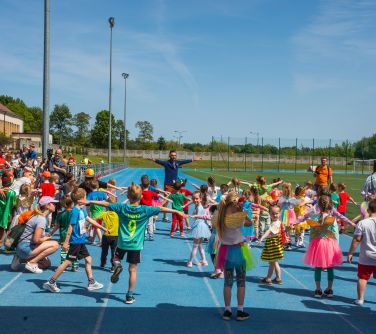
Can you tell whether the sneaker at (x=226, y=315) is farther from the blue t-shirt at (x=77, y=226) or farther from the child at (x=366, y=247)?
the blue t-shirt at (x=77, y=226)

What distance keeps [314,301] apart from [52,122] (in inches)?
5270

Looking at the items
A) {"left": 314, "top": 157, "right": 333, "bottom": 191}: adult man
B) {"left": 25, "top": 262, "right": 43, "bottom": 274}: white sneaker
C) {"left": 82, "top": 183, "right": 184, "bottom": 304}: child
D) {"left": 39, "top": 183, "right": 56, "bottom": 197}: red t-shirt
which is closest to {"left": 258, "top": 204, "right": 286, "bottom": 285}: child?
{"left": 82, "top": 183, "right": 184, "bottom": 304}: child

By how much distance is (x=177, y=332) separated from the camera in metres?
5.54

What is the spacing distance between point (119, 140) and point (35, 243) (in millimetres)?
111302

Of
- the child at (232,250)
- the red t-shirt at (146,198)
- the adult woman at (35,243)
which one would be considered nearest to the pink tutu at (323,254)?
the child at (232,250)

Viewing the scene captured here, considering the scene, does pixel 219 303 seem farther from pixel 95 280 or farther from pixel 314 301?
pixel 95 280

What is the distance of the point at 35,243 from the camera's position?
8.22 meters

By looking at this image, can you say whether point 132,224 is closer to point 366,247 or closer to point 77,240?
point 77,240

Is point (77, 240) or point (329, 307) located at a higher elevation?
point (77, 240)

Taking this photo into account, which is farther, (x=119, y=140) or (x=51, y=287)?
(x=119, y=140)

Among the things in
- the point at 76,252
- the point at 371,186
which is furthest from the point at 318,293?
the point at 371,186

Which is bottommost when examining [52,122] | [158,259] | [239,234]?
[158,259]

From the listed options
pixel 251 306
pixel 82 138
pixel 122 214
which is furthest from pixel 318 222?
pixel 82 138

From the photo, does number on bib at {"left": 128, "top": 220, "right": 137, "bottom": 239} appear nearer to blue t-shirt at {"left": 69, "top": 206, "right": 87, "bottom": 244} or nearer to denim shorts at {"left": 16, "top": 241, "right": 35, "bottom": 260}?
blue t-shirt at {"left": 69, "top": 206, "right": 87, "bottom": 244}
